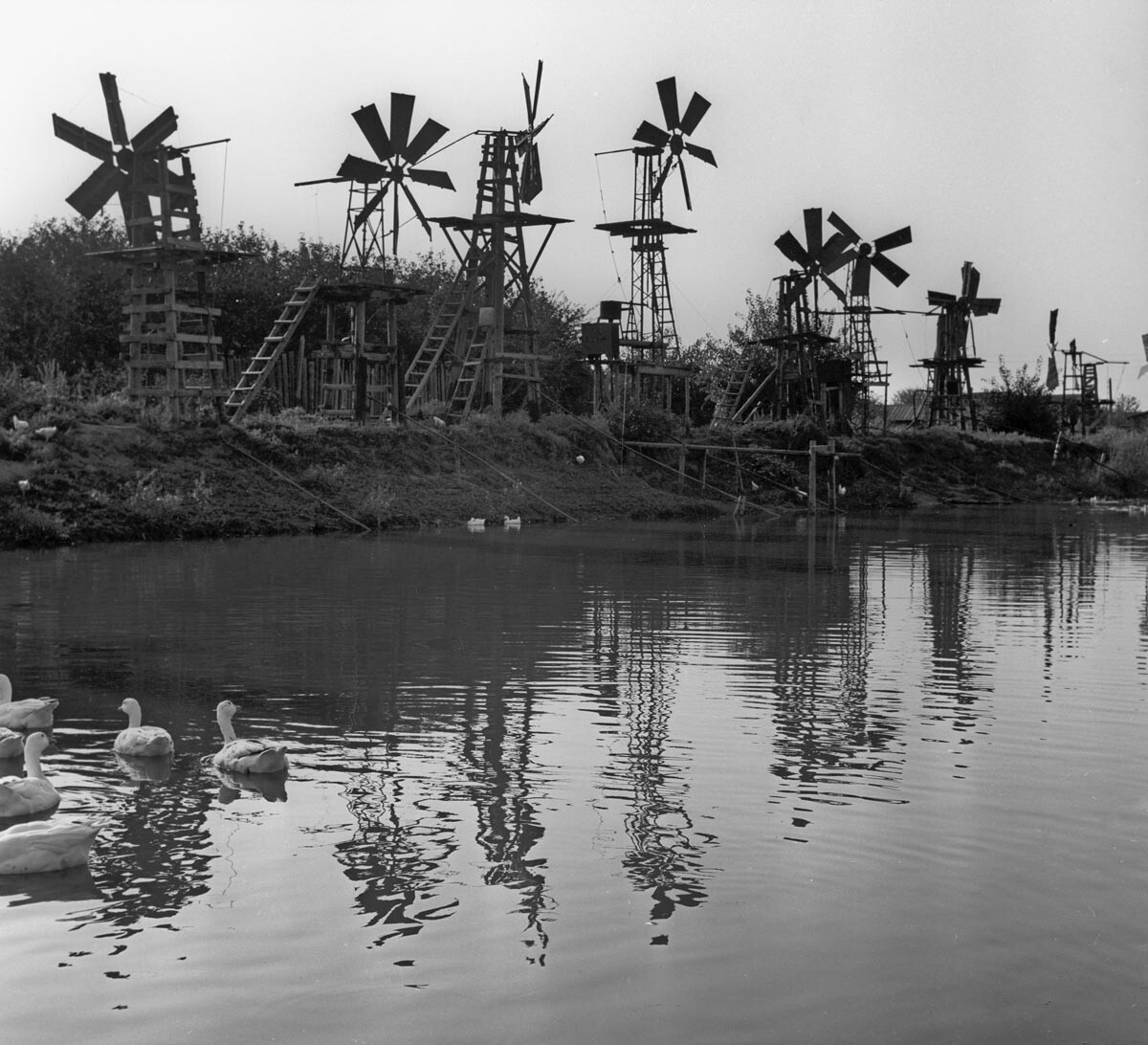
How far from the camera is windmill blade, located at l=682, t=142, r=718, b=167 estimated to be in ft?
186

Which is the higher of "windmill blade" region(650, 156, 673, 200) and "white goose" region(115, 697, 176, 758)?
"windmill blade" region(650, 156, 673, 200)

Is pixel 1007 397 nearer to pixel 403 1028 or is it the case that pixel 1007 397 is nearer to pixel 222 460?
pixel 222 460

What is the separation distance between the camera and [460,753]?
36.8 feet

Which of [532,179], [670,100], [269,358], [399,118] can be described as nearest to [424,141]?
[399,118]

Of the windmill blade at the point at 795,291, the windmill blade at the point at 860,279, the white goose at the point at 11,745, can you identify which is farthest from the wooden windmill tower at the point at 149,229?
the windmill blade at the point at 860,279

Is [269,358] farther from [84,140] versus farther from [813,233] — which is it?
[813,233]

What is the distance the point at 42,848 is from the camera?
27.1 feet

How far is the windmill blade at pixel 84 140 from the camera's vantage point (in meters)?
38.2

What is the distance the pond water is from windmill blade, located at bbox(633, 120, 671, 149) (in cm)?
3909

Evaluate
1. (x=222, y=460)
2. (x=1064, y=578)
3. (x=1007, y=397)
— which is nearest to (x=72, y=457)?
(x=222, y=460)

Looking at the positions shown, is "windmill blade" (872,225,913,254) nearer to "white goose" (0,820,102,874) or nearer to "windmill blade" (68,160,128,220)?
"windmill blade" (68,160,128,220)

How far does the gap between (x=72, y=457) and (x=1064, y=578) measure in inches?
810

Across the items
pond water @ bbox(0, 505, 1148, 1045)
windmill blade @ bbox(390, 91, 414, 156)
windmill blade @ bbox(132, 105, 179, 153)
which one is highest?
windmill blade @ bbox(390, 91, 414, 156)

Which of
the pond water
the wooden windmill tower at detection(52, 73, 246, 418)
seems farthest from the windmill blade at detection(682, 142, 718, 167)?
the pond water
